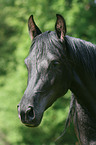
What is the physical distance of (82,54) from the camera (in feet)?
6.94

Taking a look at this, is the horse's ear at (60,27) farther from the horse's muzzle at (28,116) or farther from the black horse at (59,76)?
the horse's muzzle at (28,116)

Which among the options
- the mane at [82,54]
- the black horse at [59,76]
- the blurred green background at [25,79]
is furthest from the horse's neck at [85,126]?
the blurred green background at [25,79]

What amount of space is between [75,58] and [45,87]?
409 millimetres

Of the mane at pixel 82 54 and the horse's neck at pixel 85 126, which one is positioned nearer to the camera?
the mane at pixel 82 54

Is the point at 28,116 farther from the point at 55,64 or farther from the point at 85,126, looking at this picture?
the point at 85,126

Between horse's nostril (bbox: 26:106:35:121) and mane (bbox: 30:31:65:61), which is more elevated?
mane (bbox: 30:31:65:61)

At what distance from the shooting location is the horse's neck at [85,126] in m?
2.24

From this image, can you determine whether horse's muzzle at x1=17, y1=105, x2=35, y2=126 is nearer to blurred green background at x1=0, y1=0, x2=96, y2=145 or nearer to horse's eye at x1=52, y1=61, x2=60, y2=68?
horse's eye at x1=52, y1=61, x2=60, y2=68

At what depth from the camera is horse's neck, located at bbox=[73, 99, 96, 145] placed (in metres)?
2.24

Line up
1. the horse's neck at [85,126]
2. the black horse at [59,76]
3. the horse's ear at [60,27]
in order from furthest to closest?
the horse's neck at [85,126], the horse's ear at [60,27], the black horse at [59,76]

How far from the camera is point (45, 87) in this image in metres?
1.90

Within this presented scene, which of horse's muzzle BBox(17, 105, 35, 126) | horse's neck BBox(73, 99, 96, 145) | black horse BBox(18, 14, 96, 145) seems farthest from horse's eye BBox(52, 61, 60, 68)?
horse's neck BBox(73, 99, 96, 145)

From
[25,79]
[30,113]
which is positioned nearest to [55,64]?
[30,113]

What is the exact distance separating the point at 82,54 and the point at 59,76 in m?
0.33
